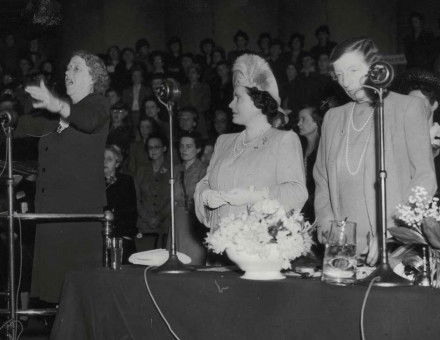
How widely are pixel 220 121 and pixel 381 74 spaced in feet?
19.6

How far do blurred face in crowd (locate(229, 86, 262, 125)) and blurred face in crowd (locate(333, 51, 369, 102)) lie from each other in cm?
45

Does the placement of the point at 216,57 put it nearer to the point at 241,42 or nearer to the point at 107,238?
the point at 241,42

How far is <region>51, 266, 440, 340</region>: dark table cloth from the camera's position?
80.4 inches

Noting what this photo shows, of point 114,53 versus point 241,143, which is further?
point 114,53

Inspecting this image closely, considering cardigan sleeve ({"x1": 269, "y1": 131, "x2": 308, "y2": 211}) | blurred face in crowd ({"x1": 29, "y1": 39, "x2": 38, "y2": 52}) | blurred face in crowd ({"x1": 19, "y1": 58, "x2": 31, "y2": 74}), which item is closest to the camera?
cardigan sleeve ({"x1": 269, "y1": 131, "x2": 308, "y2": 211})

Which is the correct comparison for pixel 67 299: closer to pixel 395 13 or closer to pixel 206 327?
pixel 206 327

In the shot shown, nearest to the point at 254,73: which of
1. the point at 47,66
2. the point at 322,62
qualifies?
the point at 322,62

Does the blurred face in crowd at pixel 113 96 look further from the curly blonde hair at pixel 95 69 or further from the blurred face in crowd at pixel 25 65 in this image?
the curly blonde hair at pixel 95 69

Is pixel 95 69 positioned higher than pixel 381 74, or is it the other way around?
pixel 95 69

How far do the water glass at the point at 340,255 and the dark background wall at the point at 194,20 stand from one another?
8425 millimetres

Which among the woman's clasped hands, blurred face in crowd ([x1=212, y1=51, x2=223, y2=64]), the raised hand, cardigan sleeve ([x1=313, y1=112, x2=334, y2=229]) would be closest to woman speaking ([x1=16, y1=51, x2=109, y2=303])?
the raised hand

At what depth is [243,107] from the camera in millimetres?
3090

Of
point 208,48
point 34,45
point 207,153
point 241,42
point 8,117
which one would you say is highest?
point 34,45

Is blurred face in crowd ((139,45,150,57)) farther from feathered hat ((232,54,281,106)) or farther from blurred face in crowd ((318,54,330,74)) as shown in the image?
feathered hat ((232,54,281,106))
